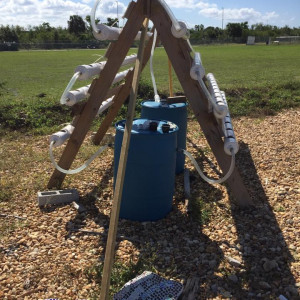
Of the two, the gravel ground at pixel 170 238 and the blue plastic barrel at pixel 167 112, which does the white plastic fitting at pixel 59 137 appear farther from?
the blue plastic barrel at pixel 167 112

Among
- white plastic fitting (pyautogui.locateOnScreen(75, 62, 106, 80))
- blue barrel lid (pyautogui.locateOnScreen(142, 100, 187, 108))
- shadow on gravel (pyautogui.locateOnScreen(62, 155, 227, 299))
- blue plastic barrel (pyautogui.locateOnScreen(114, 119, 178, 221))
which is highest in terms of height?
white plastic fitting (pyautogui.locateOnScreen(75, 62, 106, 80))

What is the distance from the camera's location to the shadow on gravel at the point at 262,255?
3088 millimetres

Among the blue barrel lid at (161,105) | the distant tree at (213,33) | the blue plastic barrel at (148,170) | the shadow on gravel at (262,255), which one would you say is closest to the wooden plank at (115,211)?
the blue plastic barrel at (148,170)

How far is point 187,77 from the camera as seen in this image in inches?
156

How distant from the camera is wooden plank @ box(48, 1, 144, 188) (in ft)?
12.8

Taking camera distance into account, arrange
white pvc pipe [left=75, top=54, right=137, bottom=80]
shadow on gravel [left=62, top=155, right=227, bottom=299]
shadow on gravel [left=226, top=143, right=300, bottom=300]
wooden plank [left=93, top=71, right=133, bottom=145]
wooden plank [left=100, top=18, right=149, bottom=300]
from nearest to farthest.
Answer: wooden plank [left=100, top=18, right=149, bottom=300] < shadow on gravel [left=226, top=143, right=300, bottom=300] < shadow on gravel [left=62, top=155, right=227, bottom=299] < white pvc pipe [left=75, top=54, right=137, bottom=80] < wooden plank [left=93, top=71, right=133, bottom=145]

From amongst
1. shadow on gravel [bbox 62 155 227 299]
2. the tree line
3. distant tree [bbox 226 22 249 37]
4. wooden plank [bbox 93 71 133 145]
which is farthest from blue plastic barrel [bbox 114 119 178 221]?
distant tree [bbox 226 22 249 37]

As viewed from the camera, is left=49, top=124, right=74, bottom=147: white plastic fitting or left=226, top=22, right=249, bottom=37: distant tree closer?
left=49, top=124, right=74, bottom=147: white plastic fitting

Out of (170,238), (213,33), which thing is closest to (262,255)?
(170,238)

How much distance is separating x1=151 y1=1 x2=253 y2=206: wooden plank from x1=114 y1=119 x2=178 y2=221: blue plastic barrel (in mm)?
355

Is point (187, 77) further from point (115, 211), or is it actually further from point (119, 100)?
point (119, 100)

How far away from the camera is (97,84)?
14.0 ft

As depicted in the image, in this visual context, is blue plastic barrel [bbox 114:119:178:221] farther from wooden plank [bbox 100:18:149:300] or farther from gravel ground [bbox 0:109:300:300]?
wooden plank [bbox 100:18:149:300]

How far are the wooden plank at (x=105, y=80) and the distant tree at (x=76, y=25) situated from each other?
11165 cm
